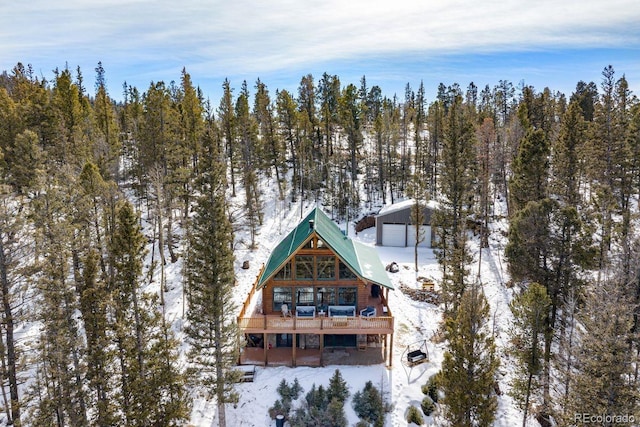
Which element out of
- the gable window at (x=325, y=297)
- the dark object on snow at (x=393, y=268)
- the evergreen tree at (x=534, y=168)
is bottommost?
the dark object on snow at (x=393, y=268)

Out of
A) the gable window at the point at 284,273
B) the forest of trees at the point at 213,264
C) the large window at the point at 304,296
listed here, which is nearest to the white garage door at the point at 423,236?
the forest of trees at the point at 213,264

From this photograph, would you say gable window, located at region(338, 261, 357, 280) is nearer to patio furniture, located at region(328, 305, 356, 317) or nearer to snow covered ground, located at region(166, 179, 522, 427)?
patio furniture, located at region(328, 305, 356, 317)

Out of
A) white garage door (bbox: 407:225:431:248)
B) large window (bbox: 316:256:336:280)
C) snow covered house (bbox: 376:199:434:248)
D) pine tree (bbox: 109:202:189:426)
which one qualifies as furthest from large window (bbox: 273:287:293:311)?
white garage door (bbox: 407:225:431:248)

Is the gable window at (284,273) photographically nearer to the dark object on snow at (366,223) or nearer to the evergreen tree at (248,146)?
the evergreen tree at (248,146)

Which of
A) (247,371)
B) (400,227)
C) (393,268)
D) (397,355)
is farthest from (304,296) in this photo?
(400,227)

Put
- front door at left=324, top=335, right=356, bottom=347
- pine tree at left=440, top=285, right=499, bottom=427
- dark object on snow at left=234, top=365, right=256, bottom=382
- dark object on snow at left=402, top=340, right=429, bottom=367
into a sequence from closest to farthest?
pine tree at left=440, top=285, right=499, bottom=427
dark object on snow at left=234, top=365, right=256, bottom=382
dark object on snow at left=402, top=340, right=429, bottom=367
front door at left=324, top=335, right=356, bottom=347

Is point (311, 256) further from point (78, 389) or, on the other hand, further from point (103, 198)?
point (103, 198)
